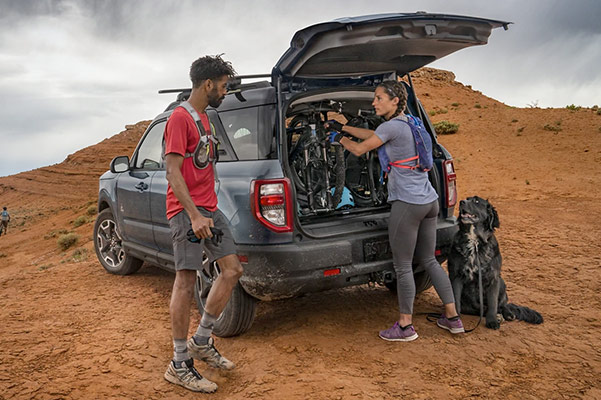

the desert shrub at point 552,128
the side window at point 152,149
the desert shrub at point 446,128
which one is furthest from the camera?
the desert shrub at point 446,128

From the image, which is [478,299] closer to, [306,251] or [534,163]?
[306,251]

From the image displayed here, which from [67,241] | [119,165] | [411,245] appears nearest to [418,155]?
[411,245]

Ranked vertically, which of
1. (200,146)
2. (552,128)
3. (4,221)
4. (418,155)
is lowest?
(4,221)

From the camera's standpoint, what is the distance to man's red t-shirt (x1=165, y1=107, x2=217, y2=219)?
3234 millimetres

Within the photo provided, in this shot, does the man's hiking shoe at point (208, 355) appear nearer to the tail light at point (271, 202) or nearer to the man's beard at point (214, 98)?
the tail light at point (271, 202)

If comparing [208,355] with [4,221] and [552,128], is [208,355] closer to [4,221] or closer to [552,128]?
[552,128]

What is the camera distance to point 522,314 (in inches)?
179

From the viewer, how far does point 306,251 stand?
3.80 metres

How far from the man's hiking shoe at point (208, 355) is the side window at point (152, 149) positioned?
231cm

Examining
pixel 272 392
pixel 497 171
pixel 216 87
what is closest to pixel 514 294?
pixel 272 392

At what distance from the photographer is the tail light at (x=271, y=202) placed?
3771 mm

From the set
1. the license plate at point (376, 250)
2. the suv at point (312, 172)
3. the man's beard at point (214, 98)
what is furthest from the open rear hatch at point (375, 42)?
the license plate at point (376, 250)

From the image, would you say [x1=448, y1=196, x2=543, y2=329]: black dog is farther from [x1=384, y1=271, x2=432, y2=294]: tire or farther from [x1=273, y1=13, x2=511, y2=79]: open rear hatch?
[x1=273, y1=13, x2=511, y2=79]: open rear hatch

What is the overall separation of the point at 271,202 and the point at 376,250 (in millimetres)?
985
